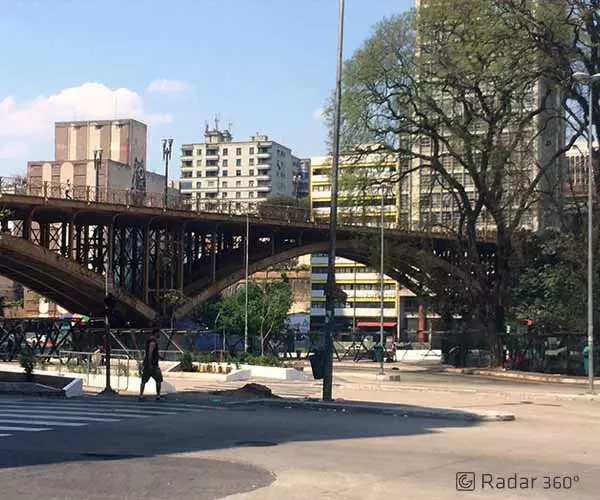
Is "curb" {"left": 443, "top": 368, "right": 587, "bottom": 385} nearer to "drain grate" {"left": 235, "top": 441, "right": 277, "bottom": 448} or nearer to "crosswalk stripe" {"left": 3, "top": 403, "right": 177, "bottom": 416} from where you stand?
"crosswalk stripe" {"left": 3, "top": 403, "right": 177, "bottom": 416}

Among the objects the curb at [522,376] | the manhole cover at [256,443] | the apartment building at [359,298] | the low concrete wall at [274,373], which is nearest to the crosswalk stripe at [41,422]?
the manhole cover at [256,443]

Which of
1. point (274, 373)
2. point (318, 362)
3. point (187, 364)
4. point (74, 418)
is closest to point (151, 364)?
point (318, 362)

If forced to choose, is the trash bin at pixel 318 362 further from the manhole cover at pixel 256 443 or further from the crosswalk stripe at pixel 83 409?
the manhole cover at pixel 256 443

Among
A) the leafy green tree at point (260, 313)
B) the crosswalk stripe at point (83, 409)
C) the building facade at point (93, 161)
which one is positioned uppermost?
the building facade at point (93, 161)

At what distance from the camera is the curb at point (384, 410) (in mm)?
18609

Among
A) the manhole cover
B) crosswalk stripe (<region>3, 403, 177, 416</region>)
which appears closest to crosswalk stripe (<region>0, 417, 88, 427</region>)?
crosswalk stripe (<region>3, 403, 177, 416</region>)

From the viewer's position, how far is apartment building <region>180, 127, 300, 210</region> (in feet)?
584

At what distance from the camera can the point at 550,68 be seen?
39.9 metres

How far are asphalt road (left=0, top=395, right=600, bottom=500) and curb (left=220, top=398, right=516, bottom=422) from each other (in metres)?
0.59

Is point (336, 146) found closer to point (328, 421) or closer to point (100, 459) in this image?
point (328, 421)

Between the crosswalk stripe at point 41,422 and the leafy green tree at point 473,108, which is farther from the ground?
the leafy green tree at point 473,108

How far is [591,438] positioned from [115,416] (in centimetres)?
909

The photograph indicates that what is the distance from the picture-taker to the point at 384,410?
763 inches

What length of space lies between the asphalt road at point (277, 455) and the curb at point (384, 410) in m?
0.59
